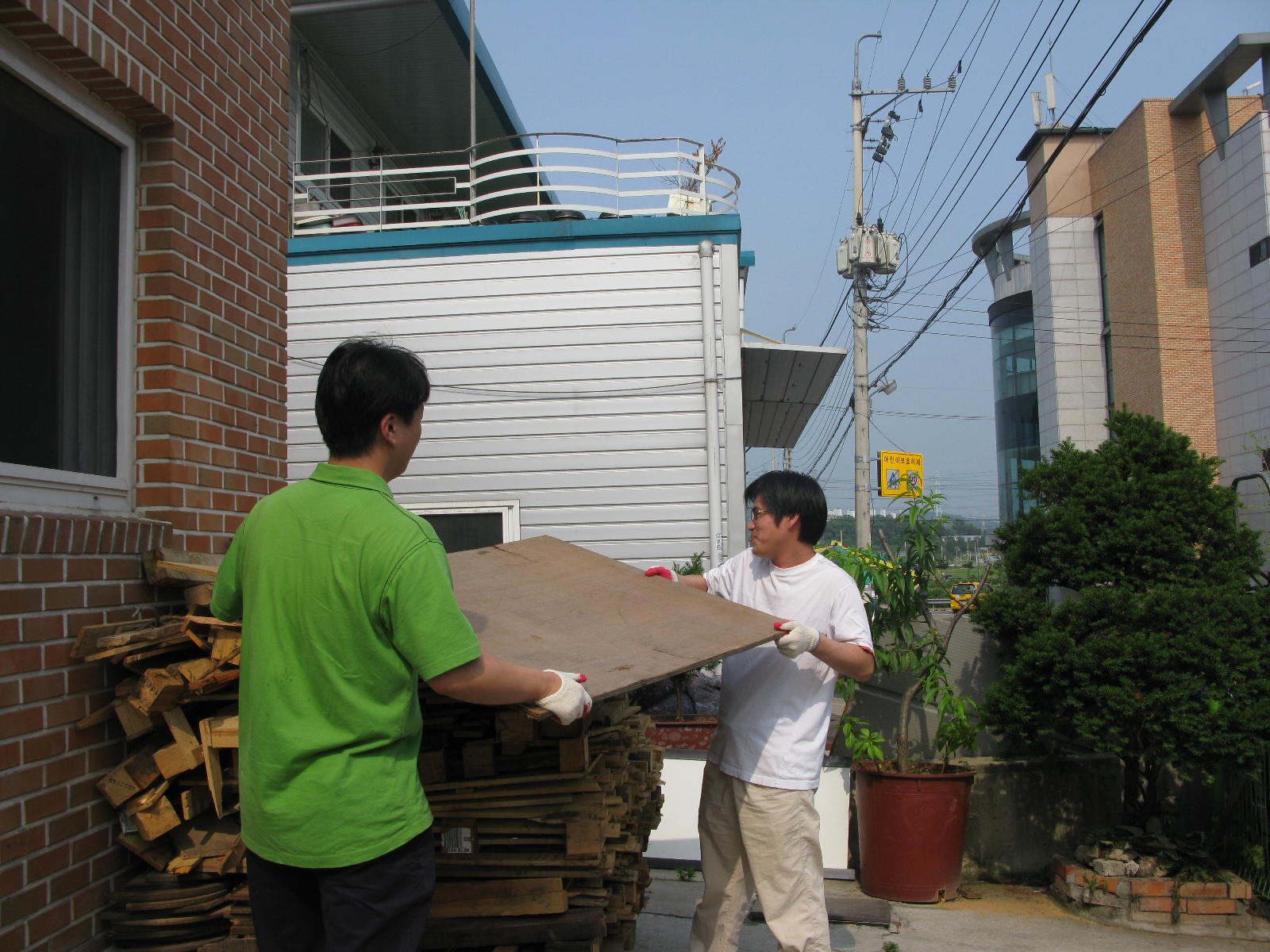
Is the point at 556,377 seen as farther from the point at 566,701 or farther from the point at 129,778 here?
the point at 566,701

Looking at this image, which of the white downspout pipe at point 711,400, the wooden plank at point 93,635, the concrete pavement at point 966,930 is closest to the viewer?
the wooden plank at point 93,635

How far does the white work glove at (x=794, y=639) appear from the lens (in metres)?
2.92

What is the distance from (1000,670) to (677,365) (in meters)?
3.95

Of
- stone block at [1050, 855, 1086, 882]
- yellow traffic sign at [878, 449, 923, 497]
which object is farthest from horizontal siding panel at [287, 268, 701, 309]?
yellow traffic sign at [878, 449, 923, 497]

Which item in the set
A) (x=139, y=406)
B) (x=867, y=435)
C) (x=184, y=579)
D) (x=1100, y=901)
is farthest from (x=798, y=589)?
(x=867, y=435)

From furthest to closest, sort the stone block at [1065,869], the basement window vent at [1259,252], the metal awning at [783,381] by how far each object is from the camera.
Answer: the basement window vent at [1259,252], the metal awning at [783,381], the stone block at [1065,869]

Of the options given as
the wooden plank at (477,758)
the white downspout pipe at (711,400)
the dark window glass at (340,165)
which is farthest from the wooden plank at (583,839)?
the dark window glass at (340,165)

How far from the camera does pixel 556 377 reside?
912cm

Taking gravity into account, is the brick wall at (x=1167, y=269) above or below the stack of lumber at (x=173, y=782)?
above

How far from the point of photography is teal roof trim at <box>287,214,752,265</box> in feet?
29.3

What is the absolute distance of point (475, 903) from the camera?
2.73m

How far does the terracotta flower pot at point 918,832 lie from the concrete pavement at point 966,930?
0.11m

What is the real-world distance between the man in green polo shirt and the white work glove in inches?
46.6

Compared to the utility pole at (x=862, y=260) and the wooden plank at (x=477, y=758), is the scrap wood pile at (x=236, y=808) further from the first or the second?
the utility pole at (x=862, y=260)
